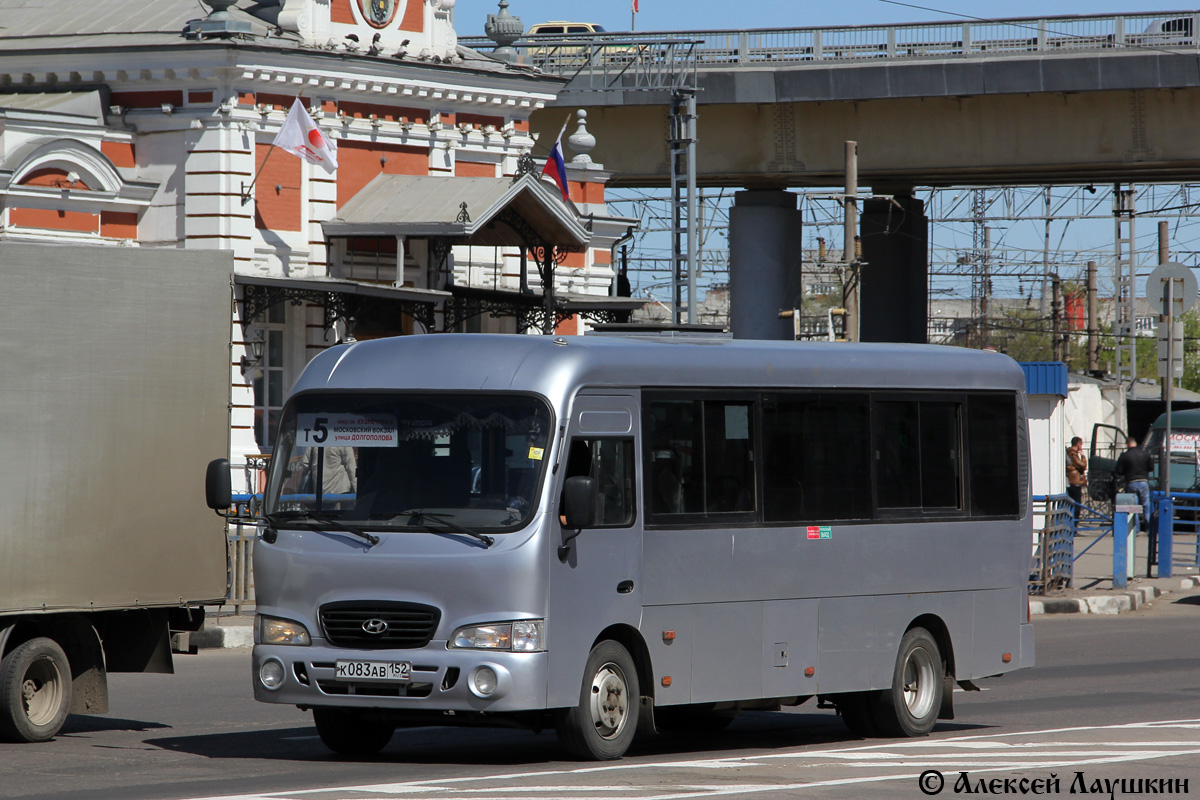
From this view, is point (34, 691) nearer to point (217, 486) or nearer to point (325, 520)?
point (217, 486)

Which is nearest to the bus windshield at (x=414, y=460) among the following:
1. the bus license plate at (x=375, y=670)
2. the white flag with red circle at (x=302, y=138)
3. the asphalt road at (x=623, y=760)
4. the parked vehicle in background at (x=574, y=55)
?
the bus license plate at (x=375, y=670)

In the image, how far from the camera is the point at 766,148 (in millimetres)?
43312

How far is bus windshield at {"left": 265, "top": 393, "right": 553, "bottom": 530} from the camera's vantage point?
402 inches

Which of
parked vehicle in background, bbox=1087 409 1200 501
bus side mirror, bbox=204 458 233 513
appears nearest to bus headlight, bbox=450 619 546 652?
bus side mirror, bbox=204 458 233 513

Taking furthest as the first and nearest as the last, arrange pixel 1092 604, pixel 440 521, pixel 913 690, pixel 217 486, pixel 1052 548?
pixel 1052 548
pixel 1092 604
pixel 913 690
pixel 217 486
pixel 440 521

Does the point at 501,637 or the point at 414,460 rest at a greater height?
the point at 414,460

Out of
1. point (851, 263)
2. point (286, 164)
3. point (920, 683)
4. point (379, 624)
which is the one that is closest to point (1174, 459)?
point (851, 263)

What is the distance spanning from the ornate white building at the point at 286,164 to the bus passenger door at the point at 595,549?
17.3 meters

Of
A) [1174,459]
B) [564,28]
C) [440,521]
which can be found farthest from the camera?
[564,28]

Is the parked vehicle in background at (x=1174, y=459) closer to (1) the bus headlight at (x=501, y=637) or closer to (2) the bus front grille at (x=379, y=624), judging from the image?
(1) the bus headlight at (x=501, y=637)

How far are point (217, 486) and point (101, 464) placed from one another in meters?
1.04

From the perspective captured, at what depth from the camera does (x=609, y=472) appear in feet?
34.7

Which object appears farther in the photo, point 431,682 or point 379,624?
point 379,624

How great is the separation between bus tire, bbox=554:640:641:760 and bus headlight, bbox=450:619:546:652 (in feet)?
1.46
